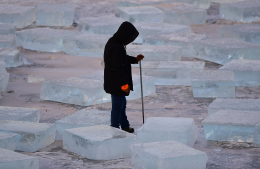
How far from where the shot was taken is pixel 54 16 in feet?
34.1

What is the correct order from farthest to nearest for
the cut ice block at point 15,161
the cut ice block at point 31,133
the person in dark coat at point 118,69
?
1. the person in dark coat at point 118,69
2. the cut ice block at point 31,133
3. the cut ice block at point 15,161

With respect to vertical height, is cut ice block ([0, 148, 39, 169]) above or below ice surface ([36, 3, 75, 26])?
below

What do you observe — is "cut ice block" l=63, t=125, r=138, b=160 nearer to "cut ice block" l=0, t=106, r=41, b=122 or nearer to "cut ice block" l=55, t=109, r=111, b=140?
"cut ice block" l=55, t=109, r=111, b=140

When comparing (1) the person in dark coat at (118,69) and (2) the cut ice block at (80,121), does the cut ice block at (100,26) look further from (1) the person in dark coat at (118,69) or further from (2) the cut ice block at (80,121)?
(1) the person in dark coat at (118,69)

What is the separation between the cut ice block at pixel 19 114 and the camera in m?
4.40

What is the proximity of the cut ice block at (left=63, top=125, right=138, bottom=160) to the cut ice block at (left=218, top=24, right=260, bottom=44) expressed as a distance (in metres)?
5.36

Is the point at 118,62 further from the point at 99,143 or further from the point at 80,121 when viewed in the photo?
the point at 99,143

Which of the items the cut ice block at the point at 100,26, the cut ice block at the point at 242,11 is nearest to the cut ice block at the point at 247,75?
the cut ice block at the point at 100,26

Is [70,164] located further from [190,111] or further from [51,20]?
[51,20]

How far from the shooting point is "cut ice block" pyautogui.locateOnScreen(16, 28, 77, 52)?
8.45m

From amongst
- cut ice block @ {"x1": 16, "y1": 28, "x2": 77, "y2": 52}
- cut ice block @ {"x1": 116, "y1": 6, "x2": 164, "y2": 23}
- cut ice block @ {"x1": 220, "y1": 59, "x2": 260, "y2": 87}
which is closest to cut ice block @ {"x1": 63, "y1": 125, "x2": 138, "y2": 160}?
cut ice block @ {"x1": 220, "y1": 59, "x2": 260, "y2": 87}

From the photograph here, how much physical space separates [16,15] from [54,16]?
0.91 meters

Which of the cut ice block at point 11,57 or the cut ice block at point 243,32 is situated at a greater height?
the cut ice block at point 243,32

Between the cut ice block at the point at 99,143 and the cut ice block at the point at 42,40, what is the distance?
15.6 ft
